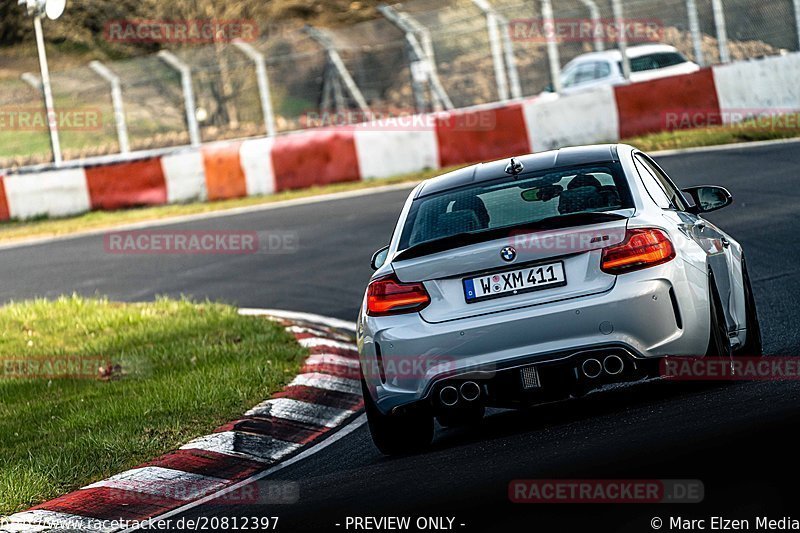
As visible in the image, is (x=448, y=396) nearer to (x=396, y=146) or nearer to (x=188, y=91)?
(x=396, y=146)

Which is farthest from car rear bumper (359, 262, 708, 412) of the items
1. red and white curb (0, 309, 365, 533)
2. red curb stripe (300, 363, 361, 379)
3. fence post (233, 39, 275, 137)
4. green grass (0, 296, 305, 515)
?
fence post (233, 39, 275, 137)

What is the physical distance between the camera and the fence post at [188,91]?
25.7m

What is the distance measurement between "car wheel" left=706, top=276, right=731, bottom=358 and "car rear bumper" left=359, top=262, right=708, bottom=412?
0.26 ft

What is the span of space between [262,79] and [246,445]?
60.5 ft

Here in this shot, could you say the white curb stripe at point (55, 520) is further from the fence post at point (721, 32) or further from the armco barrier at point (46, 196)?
the fence post at point (721, 32)

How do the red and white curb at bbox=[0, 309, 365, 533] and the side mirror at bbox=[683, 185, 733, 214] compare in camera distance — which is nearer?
the red and white curb at bbox=[0, 309, 365, 533]

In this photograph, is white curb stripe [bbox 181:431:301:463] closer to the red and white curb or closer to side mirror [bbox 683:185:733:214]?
the red and white curb

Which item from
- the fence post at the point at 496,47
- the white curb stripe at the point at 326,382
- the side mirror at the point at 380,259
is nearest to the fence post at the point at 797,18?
the fence post at the point at 496,47

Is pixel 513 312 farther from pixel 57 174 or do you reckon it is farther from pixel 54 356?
pixel 57 174

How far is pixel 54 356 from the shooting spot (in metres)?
11.4

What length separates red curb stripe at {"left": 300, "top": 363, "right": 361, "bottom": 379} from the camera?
1010 cm

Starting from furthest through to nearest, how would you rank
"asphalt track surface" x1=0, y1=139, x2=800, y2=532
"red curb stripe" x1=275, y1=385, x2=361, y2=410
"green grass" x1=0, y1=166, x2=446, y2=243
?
"green grass" x1=0, y1=166, x2=446, y2=243 → "red curb stripe" x1=275, y1=385, x2=361, y2=410 → "asphalt track surface" x1=0, y1=139, x2=800, y2=532

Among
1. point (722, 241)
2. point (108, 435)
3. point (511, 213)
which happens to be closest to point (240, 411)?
point (108, 435)

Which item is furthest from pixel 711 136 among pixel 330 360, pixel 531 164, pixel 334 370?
pixel 531 164
